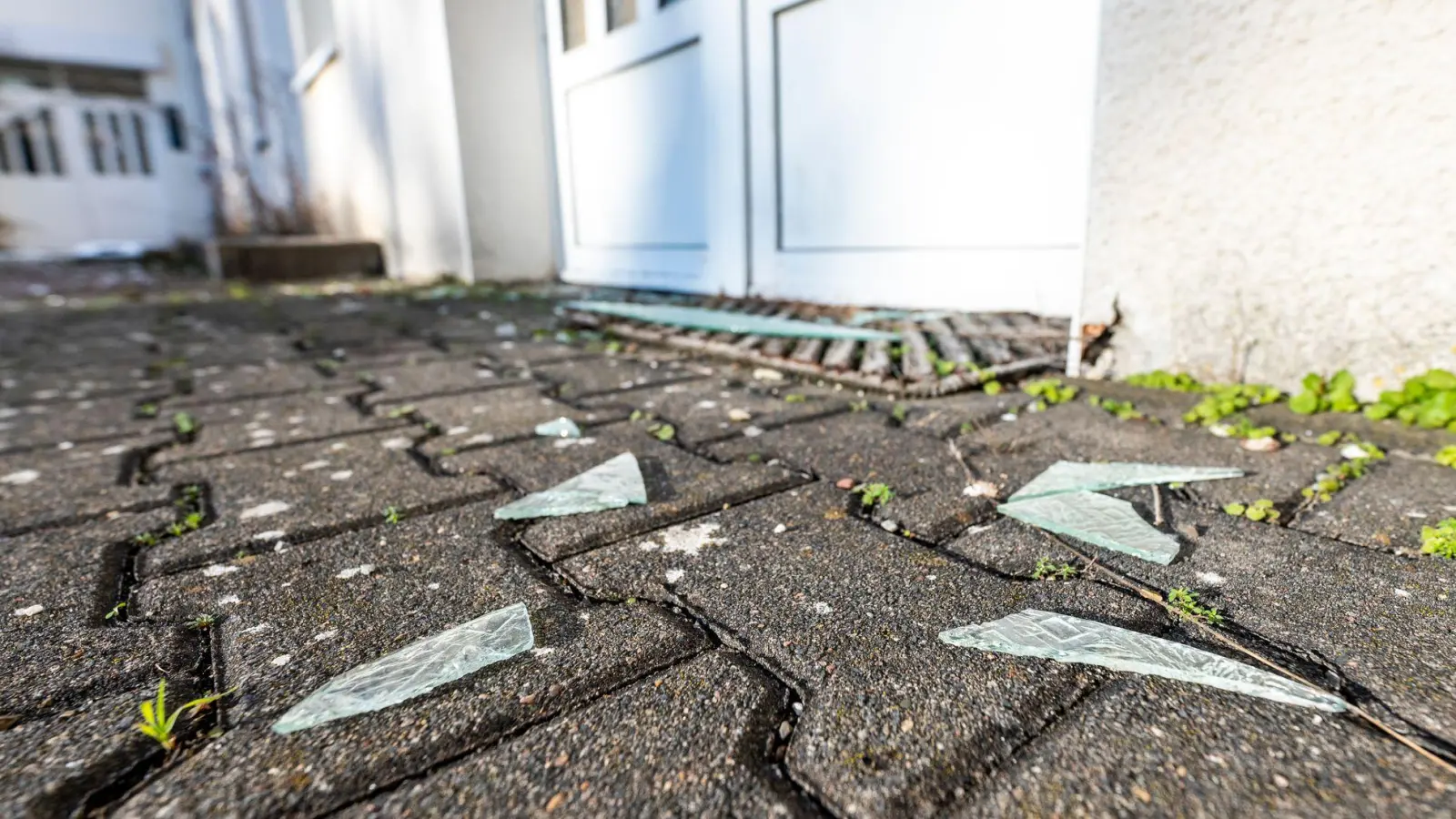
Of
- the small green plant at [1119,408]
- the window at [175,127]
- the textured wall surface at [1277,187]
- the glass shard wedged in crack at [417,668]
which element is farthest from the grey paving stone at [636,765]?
the window at [175,127]

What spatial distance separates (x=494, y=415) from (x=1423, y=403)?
1912mm

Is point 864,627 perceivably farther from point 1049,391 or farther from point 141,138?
point 141,138

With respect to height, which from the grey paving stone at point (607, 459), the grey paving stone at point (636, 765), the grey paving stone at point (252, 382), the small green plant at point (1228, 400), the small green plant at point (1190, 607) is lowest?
the grey paving stone at point (636, 765)

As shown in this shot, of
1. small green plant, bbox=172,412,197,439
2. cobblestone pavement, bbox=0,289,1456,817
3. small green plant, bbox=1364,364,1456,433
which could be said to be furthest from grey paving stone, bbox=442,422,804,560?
small green plant, bbox=1364,364,1456,433

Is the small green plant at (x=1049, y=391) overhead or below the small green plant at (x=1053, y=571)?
overhead

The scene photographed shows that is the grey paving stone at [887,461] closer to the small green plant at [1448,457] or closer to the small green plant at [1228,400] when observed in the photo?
the small green plant at [1228,400]

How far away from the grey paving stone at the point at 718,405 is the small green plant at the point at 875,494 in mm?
418

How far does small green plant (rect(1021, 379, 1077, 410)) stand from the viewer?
181cm

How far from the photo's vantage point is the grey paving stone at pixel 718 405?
5.58 feet

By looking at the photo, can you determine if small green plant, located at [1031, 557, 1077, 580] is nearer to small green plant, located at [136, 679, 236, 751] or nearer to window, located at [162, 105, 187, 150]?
small green plant, located at [136, 679, 236, 751]

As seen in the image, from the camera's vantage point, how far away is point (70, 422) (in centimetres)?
188

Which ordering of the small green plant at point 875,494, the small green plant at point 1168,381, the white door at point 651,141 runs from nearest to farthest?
the small green plant at point 875,494 → the small green plant at point 1168,381 → the white door at point 651,141

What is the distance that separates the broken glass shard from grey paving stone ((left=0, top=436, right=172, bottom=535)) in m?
0.68

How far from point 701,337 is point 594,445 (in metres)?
1.08
